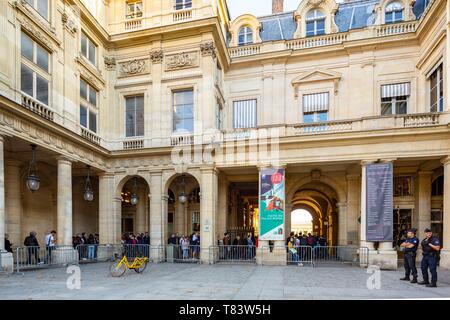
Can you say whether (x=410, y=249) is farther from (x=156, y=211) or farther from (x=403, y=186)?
(x=156, y=211)

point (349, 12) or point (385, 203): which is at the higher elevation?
point (349, 12)

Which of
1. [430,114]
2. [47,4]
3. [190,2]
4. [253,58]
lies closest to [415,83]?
[430,114]

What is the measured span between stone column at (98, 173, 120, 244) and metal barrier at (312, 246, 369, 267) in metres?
11.1

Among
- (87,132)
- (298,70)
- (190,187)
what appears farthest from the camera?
(190,187)

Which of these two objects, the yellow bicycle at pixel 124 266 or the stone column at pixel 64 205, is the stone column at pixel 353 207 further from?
the stone column at pixel 64 205

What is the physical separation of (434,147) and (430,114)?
60.9 inches

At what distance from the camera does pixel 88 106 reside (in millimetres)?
16969

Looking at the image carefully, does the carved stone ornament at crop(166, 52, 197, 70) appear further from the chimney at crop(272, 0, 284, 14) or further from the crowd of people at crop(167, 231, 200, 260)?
the crowd of people at crop(167, 231, 200, 260)

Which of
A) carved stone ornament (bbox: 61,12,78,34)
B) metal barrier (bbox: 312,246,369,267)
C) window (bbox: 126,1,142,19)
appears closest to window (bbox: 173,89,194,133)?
window (bbox: 126,1,142,19)

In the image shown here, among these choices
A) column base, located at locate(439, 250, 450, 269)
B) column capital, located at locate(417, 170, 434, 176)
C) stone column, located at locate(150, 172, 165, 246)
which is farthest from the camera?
stone column, located at locate(150, 172, 165, 246)

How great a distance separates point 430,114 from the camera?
1391 centimetres

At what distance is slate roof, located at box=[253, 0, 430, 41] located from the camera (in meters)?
18.9

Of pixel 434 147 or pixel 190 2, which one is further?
pixel 190 2
